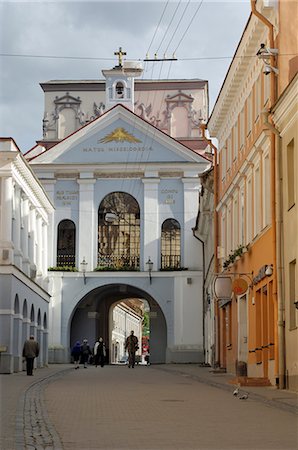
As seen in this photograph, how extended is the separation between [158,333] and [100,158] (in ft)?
32.1

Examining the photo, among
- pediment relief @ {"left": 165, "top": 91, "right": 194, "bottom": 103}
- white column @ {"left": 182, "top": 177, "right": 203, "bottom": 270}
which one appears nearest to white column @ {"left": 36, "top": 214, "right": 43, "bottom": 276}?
white column @ {"left": 182, "top": 177, "right": 203, "bottom": 270}

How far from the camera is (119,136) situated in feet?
164

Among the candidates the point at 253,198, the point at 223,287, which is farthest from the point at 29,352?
the point at 253,198

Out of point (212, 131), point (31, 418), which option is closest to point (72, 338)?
point (212, 131)

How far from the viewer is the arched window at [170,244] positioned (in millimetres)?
49656

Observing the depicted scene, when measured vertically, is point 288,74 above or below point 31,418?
above

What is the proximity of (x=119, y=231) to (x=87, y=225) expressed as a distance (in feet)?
5.82

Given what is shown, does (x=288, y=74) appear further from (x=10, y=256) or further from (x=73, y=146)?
(x=73, y=146)

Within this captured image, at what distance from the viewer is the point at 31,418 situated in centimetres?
1375

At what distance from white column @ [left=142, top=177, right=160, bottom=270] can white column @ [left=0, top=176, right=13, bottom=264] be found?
52.7 ft

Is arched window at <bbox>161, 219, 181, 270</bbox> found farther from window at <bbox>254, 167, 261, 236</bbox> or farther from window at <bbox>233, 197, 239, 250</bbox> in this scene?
window at <bbox>254, 167, 261, 236</bbox>

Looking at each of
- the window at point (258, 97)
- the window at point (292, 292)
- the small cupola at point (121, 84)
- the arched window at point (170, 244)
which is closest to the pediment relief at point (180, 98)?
the small cupola at point (121, 84)

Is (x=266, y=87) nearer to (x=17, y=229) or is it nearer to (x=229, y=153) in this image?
(x=229, y=153)

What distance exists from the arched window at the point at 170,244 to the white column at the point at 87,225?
357 cm
